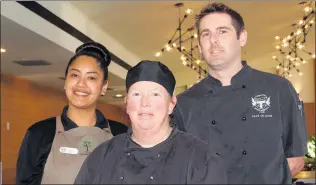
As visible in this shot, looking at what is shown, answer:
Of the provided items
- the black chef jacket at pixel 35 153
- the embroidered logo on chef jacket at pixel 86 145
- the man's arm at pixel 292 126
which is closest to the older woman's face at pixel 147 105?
the embroidered logo on chef jacket at pixel 86 145

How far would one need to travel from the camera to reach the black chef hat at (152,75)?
145cm

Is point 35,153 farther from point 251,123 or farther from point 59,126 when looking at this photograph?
point 251,123

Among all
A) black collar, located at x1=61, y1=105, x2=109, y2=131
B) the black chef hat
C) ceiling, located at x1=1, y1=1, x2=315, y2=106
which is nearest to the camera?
the black chef hat

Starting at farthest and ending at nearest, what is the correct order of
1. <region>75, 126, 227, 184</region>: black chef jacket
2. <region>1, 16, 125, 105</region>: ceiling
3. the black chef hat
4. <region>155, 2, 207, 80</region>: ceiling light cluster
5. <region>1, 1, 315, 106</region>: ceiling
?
<region>155, 2, 207, 80</region>: ceiling light cluster, <region>1, 1, 315, 106</region>: ceiling, <region>1, 16, 125, 105</region>: ceiling, the black chef hat, <region>75, 126, 227, 184</region>: black chef jacket

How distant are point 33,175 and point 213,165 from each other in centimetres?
81

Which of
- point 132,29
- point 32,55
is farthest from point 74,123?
point 132,29

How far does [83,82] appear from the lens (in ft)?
5.83

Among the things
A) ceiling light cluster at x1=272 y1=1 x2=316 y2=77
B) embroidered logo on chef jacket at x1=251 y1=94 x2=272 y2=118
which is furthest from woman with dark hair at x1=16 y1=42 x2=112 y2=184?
ceiling light cluster at x1=272 y1=1 x2=316 y2=77

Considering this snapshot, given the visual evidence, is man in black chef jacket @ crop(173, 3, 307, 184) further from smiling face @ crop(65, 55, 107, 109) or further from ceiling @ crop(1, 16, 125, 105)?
ceiling @ crop(1, 16, 125, 105)

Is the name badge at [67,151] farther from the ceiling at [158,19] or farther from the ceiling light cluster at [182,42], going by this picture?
the ceiling light cluster at [182,42]

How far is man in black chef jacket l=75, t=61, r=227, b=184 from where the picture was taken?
4.40 ft

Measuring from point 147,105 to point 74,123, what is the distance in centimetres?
53

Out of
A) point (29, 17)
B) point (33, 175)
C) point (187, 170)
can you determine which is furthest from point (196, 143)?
point (29, 17)

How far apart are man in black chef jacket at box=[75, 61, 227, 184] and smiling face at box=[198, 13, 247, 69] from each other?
1.03 feet
